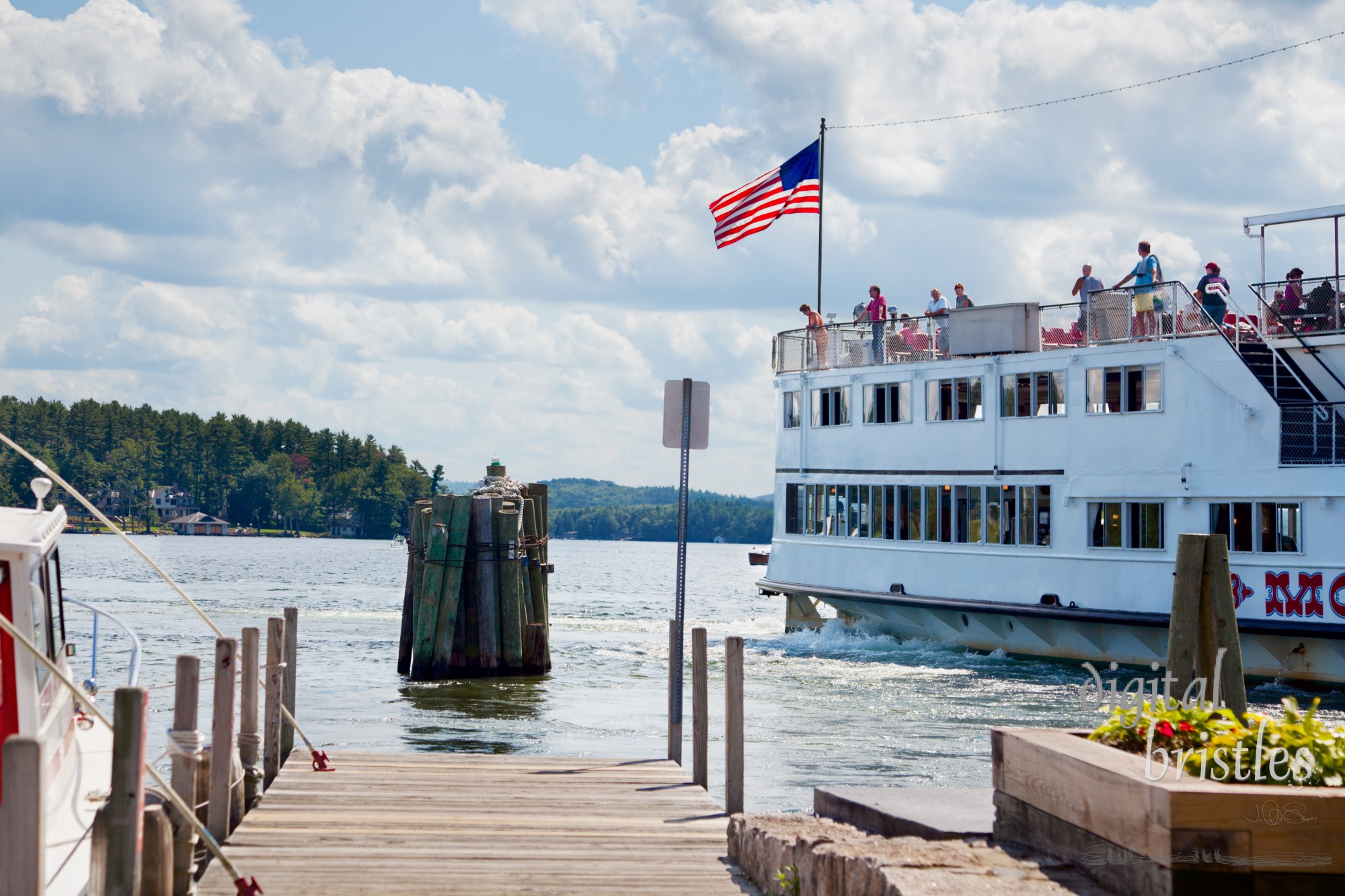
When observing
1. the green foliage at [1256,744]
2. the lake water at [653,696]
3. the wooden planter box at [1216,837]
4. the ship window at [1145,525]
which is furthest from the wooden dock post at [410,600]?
the wooden planter box at [1216,837]

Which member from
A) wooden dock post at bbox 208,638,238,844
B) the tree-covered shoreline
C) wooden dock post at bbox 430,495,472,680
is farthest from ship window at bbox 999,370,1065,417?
the tree-covered shoreline

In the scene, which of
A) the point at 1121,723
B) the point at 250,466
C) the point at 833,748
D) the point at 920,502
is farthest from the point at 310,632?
the point at 250,466

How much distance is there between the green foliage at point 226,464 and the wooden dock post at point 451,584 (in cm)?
14476

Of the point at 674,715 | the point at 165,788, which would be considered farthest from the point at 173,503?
the point at 165,788

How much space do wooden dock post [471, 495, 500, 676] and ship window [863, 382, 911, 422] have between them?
10.5 m

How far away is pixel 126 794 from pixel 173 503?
181959 mm

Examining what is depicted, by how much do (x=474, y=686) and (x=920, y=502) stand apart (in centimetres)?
1097

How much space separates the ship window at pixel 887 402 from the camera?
→ 97.3 feet

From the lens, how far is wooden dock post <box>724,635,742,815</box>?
9.97m

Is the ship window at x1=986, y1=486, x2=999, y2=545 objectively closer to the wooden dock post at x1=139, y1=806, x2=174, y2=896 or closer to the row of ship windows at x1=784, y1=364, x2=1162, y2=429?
the row of ship windows at x1=784, y1=364, x2=1162, y2=429

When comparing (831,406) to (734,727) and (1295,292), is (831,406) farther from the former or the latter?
(734,727)

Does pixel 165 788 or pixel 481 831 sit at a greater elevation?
pixel 165 788

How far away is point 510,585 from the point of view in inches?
899

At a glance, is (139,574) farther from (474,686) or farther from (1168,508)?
(1168,508)
